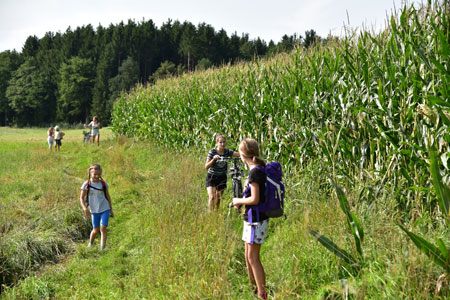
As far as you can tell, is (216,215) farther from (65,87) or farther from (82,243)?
(65,87)

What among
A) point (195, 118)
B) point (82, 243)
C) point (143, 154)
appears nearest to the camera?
point (82, 243)

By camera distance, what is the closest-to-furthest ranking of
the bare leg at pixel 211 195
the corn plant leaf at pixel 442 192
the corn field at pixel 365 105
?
the corn plant leaf at pixel 442 192 → the corn field at pixel 365 105 → the bare leg at pixel 211 195

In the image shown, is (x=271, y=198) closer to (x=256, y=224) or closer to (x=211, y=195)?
(x=256, y=224)

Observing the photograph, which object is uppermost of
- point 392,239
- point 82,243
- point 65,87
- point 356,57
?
point 65,87

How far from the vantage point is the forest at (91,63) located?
60.2 metres

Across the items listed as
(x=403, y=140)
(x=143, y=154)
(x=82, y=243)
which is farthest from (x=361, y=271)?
(x=143, y=154)

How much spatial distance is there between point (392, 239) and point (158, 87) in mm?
13729

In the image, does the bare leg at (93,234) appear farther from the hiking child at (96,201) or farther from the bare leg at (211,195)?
the bare leg at (211,195)

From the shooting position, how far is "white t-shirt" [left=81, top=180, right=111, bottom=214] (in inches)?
219

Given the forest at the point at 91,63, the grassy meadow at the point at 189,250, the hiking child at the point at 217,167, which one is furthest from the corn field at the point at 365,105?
the forest at the point at 91,63

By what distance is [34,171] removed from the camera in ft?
38.8

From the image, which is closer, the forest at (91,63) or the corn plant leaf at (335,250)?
the corn plant leaf at (335,250)

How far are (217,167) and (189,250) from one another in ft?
6.73

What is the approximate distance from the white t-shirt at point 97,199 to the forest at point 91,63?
162ft
